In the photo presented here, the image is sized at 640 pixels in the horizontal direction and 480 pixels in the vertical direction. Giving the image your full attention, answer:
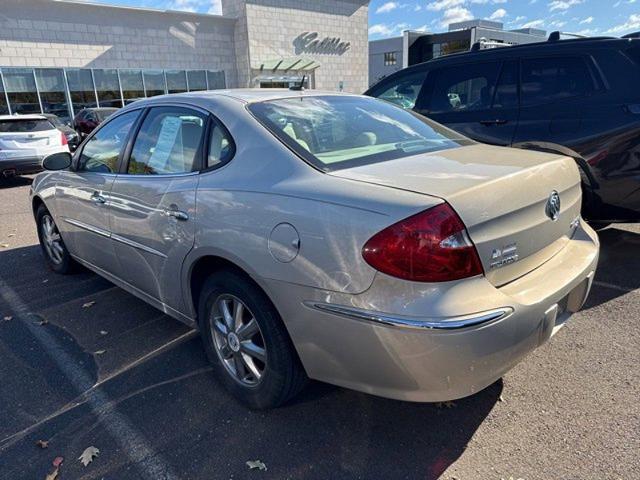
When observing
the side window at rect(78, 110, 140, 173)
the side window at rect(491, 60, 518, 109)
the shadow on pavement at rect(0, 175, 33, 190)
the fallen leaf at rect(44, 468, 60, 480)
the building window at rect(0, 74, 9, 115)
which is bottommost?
the fallen leaf at rect(44, 468, 60, 480)

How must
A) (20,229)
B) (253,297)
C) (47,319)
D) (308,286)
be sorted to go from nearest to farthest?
(308,286) < (253,297) < (47,319) < (20,229)

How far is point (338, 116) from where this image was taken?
2.85 metres

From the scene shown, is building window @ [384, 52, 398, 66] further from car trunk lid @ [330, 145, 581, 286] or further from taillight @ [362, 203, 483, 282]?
taillight @ [362, 203, 483, 282]

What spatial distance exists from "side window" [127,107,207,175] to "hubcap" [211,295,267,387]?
0.81m

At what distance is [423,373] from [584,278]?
1.13m

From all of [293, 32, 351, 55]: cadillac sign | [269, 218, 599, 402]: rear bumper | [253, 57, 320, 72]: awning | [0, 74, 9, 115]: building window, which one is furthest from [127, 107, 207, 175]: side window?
[293, 32, 351, 55]: cadillac sign

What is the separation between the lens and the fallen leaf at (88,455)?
224 cm

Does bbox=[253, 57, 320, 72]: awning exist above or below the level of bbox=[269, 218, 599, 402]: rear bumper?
above

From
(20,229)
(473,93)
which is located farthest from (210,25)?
(473,93)

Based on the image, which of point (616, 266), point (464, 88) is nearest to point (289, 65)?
point (464, 88)

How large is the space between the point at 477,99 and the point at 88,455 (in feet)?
15.3

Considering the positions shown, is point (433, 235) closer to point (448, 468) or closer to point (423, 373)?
point (423, 373)

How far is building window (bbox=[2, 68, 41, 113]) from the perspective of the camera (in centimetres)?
1852

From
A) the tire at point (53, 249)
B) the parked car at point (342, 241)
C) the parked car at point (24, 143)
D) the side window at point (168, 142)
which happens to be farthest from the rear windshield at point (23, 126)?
the side window at point (168, 142)
